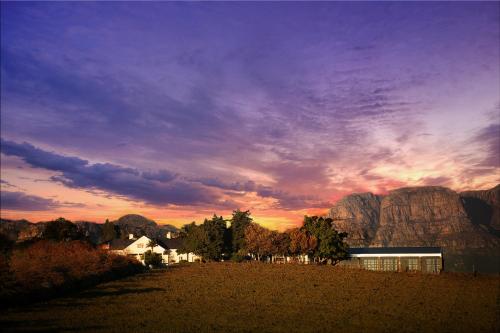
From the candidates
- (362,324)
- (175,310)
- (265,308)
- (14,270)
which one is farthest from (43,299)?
(362,324)

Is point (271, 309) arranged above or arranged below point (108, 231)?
below

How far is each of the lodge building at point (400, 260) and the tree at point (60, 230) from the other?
57.1m

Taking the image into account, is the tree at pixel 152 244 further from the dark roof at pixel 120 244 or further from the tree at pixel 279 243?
the tree at pixel 279 243

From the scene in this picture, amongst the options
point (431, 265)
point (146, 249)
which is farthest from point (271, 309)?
point (146, 249)

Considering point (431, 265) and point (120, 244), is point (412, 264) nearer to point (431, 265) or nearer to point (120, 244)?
point (431, 265)

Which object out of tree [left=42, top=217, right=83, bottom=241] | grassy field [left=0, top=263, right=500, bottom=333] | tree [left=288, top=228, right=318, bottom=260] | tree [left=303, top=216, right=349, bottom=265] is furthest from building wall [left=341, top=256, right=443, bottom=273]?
tree [left=42, top=217, right=83, bottom=241]

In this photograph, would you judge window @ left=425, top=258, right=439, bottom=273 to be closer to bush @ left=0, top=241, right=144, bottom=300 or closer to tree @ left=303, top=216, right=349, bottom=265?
tree @ left=303, top=216, right=349, bottom=265

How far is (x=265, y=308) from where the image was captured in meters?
31.4

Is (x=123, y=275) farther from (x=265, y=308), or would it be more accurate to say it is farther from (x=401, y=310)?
(x=401, y=310)

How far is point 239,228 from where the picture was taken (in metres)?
113

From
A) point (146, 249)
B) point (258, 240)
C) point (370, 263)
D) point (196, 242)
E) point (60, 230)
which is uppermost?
point (60, 230)

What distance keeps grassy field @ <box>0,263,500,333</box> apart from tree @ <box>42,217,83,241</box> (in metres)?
43.0

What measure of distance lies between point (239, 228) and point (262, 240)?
37.2 ft

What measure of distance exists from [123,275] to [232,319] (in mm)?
38076
